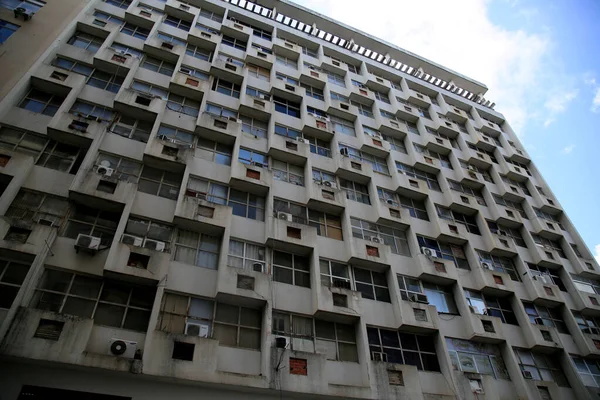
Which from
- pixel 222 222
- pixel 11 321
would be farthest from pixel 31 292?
pixel 222 222

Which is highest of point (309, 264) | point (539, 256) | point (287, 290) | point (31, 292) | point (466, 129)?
point (466, 129)

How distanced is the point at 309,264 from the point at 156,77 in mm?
12072

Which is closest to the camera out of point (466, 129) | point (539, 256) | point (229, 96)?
point (229, 96)

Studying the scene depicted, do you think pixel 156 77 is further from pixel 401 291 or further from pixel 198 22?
pixel 401 291

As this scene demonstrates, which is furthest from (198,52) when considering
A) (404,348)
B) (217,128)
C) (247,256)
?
(404,348)

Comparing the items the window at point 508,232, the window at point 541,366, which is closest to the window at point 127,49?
the window at point 508,232

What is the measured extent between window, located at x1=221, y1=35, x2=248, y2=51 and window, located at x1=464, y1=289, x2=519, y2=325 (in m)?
19.3

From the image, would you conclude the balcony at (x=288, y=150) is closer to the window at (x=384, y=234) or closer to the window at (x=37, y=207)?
the window at (x=384, y=234)

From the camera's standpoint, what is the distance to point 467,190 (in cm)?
2370

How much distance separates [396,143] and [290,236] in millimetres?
12004

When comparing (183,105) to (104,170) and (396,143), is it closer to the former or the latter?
(104,170)

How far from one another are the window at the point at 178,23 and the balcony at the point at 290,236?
47.9 feet

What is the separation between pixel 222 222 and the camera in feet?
46.8

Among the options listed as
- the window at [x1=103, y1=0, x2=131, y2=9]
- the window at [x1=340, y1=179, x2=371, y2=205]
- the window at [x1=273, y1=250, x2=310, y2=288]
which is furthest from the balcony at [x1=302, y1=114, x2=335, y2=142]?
the window at [x1=103, y1=0, x2=131, y2=9]
